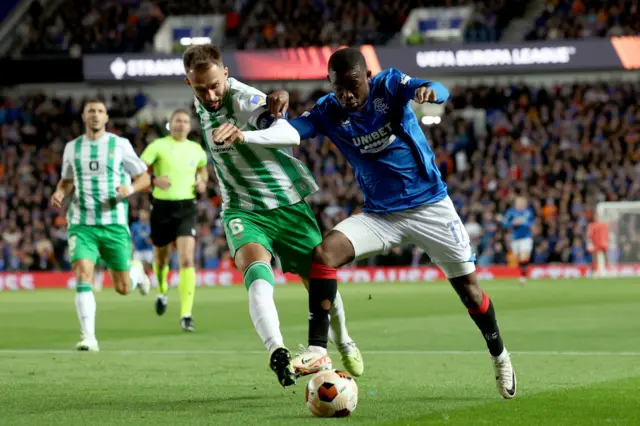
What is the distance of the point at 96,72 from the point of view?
1383 inches

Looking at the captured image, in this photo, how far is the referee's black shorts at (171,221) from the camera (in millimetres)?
13625

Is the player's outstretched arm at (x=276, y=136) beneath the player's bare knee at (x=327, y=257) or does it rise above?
above

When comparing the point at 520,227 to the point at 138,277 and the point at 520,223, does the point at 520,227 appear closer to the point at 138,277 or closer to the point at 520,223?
the point at 520,223

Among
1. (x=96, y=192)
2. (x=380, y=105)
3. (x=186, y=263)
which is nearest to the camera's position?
(x=380, y=105)

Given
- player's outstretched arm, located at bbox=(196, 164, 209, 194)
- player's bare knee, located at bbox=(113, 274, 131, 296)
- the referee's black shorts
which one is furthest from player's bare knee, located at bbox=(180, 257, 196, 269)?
player's bare knee, located at bbox=(113, 274, 131, 296)


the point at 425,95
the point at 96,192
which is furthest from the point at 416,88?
the point at 96,192

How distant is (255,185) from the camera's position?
7254mm

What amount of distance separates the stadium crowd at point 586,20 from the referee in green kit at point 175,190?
69.0ft

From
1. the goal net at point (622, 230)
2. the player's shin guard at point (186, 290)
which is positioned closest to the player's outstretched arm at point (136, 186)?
the player's shin guard at point (186, 290)

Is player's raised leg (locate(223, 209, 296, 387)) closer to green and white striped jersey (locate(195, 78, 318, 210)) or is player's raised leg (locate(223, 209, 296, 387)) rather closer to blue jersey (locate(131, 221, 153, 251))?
green and white striped jersey (locate(195, 78, 318, 210))

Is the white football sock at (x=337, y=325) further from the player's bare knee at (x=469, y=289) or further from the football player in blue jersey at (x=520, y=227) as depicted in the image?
the football player in blue jersey at (x=520, y=227)

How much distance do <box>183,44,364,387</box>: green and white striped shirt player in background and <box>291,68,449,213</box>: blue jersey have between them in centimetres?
33

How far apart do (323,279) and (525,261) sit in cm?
1818

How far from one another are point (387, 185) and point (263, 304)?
1114 millimetres
